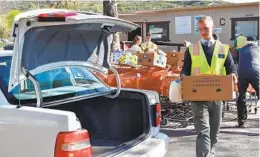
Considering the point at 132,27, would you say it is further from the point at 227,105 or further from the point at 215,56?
the point at 227,105

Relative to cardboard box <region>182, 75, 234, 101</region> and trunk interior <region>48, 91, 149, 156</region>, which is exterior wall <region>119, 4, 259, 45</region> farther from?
trunk interior <region>48, 91, 149, 156</region>

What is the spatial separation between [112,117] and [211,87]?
1.18 meters

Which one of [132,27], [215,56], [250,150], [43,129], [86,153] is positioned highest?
[132,27]

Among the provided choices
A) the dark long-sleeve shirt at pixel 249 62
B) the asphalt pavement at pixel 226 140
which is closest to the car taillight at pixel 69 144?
the asphalt pavement at pixel 226 140

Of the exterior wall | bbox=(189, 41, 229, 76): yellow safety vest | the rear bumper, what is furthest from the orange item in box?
the exterior wall

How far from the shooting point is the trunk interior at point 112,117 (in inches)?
181

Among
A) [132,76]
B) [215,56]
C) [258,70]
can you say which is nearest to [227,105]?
[258,70]

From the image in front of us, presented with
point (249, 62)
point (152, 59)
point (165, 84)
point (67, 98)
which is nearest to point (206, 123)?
point (67, 98)

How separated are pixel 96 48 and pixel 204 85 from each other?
54.3 inches

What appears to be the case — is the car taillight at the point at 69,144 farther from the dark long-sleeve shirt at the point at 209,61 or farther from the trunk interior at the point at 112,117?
the dark long-sleeve shirt at the point at 209,61

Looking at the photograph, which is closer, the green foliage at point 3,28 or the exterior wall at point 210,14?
the exterior wall at point 210,14

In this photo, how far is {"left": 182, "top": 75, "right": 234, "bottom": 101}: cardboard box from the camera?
495 cm

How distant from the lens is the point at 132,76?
26.8ft

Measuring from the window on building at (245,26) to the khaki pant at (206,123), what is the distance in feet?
42.4
